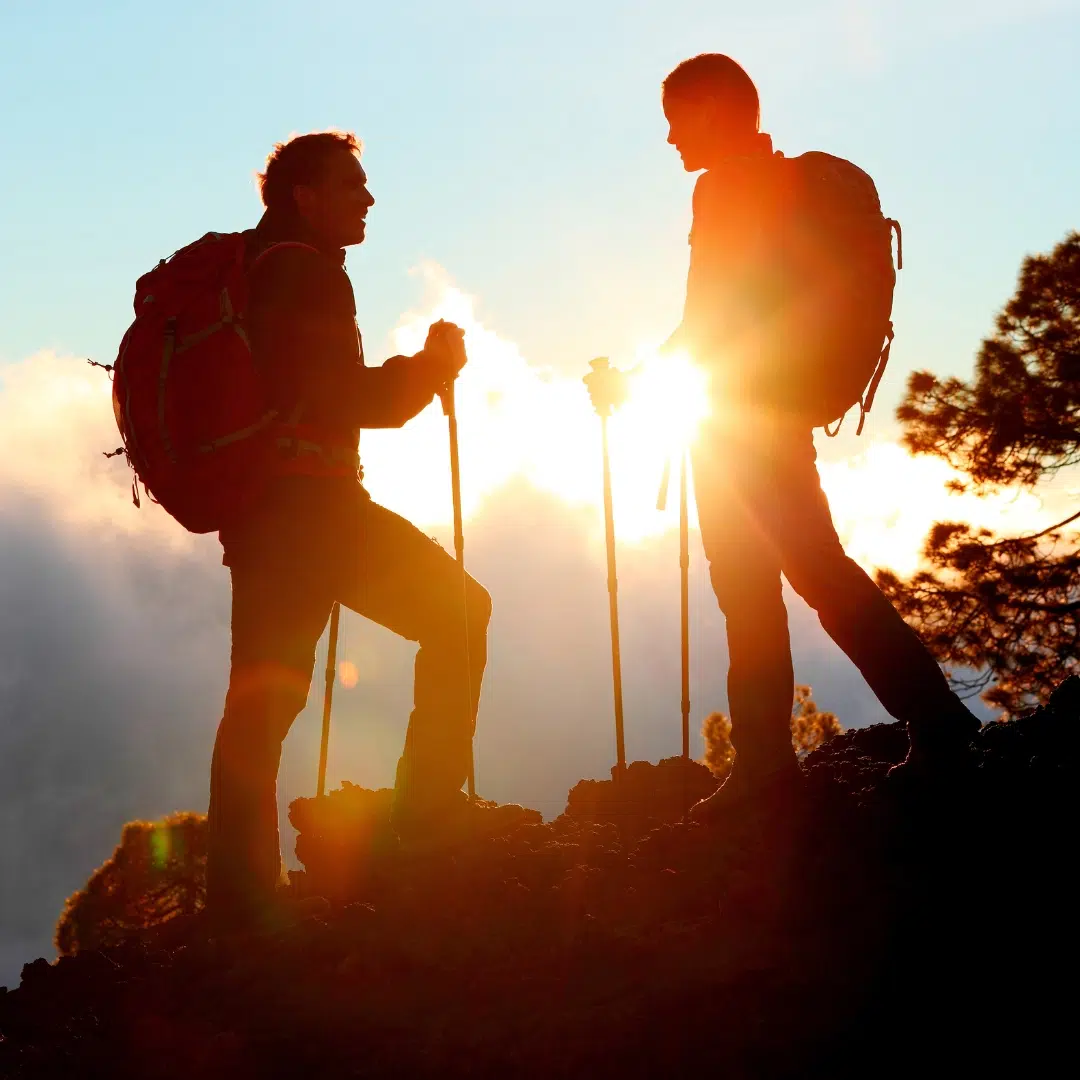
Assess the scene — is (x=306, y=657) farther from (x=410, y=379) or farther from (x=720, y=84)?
(x=720, y=84)

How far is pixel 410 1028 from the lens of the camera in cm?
327

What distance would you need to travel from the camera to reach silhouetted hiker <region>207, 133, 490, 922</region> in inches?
164

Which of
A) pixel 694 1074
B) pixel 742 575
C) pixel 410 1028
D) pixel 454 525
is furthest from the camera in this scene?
pixel 454 525

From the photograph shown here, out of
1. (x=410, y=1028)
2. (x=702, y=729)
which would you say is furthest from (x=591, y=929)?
(x=702, y=729)

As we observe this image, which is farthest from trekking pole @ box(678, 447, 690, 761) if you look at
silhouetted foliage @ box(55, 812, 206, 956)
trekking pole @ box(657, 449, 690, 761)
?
silhouetted foliage @ box(55, 812, 206, 956)

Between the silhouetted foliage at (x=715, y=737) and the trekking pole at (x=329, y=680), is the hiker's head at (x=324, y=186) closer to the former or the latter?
the trekking pole at (x=329, y=680)

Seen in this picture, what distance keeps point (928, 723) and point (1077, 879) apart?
2.84ft

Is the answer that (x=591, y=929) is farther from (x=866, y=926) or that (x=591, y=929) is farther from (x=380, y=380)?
(x=380, y=380)

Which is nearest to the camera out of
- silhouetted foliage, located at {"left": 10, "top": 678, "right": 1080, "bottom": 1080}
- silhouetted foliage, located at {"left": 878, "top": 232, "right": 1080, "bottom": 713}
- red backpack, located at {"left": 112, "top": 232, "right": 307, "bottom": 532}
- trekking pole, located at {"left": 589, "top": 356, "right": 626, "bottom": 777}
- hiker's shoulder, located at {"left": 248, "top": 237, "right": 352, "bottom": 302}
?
silhouetted foliage, located at {"left": 10, "top": 678, "right": 1080, "bottom": 1080}

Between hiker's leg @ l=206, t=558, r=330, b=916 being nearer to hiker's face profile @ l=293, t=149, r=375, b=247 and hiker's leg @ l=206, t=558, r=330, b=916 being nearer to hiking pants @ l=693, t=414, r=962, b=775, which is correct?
hiker's face profile @ l=293, t=149, r=375, b=247

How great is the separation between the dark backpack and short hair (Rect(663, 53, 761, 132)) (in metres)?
0.34

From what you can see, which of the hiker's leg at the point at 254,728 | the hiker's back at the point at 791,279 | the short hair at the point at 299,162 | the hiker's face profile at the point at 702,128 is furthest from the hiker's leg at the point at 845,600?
the short hair at the point at 299,162

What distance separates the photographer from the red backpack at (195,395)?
4.02m

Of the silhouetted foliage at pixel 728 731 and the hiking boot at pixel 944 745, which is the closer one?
the hiking boot at pixel 944 745
